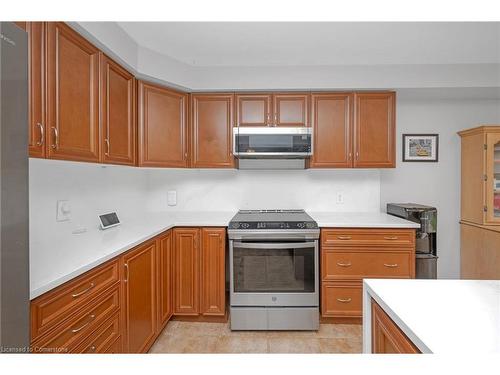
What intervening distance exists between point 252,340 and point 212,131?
1840mm

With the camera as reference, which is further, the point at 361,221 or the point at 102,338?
the point at 361,221

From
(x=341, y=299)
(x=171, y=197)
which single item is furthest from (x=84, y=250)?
(x=341, y=299)

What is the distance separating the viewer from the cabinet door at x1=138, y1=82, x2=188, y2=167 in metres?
2.31

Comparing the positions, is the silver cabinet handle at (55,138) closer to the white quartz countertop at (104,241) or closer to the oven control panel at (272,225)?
the white quartz countertop at (104,241)

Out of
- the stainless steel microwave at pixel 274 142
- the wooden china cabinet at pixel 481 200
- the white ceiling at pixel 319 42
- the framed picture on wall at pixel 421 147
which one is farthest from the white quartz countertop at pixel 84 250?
the wooden china cabinet at pixel 481 200

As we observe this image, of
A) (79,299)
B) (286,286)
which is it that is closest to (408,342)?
(79,299)

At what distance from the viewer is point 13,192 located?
2.32 feet

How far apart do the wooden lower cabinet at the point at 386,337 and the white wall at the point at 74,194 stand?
158cm

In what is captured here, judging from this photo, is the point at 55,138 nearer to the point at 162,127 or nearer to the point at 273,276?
the point at 162,127

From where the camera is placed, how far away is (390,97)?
8.30 feet

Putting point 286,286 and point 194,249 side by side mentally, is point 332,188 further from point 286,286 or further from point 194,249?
point 194,249

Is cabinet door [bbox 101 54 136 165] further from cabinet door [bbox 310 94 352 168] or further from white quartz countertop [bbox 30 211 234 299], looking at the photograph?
cabinet door [bbox 310 94 352 168]

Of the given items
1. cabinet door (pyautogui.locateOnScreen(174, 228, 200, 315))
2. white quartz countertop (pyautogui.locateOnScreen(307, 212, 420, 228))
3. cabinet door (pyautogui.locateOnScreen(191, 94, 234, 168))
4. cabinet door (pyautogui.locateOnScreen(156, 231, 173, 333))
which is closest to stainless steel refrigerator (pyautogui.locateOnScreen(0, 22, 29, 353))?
cabinet door (pyautogui.locateOnScreen(156, 231, 173, 333))

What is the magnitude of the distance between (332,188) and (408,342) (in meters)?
2.33
